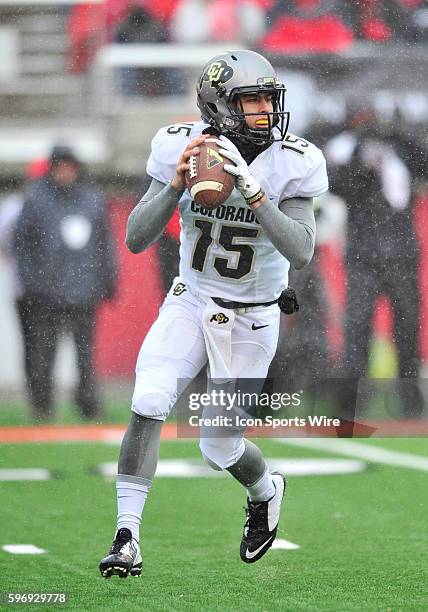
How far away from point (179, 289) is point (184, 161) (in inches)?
16.3

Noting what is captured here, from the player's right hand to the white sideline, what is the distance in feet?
7.19

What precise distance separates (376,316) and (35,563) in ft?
5.37

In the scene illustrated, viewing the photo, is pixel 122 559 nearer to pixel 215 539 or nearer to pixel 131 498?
pixel 131 498

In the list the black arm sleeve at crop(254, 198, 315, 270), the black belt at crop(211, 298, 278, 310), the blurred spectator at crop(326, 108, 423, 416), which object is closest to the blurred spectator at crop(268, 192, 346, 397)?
the blurred spectator at crop(326, 108, 423, 416)

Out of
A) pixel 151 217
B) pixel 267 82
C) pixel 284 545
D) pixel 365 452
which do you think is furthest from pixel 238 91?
pixel 365 452

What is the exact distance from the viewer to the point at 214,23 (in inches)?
172

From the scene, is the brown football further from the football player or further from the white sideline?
the white sideline

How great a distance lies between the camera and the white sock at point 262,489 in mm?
3113

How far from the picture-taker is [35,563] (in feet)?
10.4

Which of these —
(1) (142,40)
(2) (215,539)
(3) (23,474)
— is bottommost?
(3) (23,474)

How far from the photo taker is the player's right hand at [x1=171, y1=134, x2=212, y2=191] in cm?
264

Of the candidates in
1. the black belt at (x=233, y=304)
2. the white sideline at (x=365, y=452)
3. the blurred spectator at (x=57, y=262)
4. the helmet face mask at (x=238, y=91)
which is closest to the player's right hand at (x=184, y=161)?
the helmet face mask at (x=238, y=91)

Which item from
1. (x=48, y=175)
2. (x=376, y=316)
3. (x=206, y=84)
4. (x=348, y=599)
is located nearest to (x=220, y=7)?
(x=48, y=175)

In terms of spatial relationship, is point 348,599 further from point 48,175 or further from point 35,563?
point 48,175
